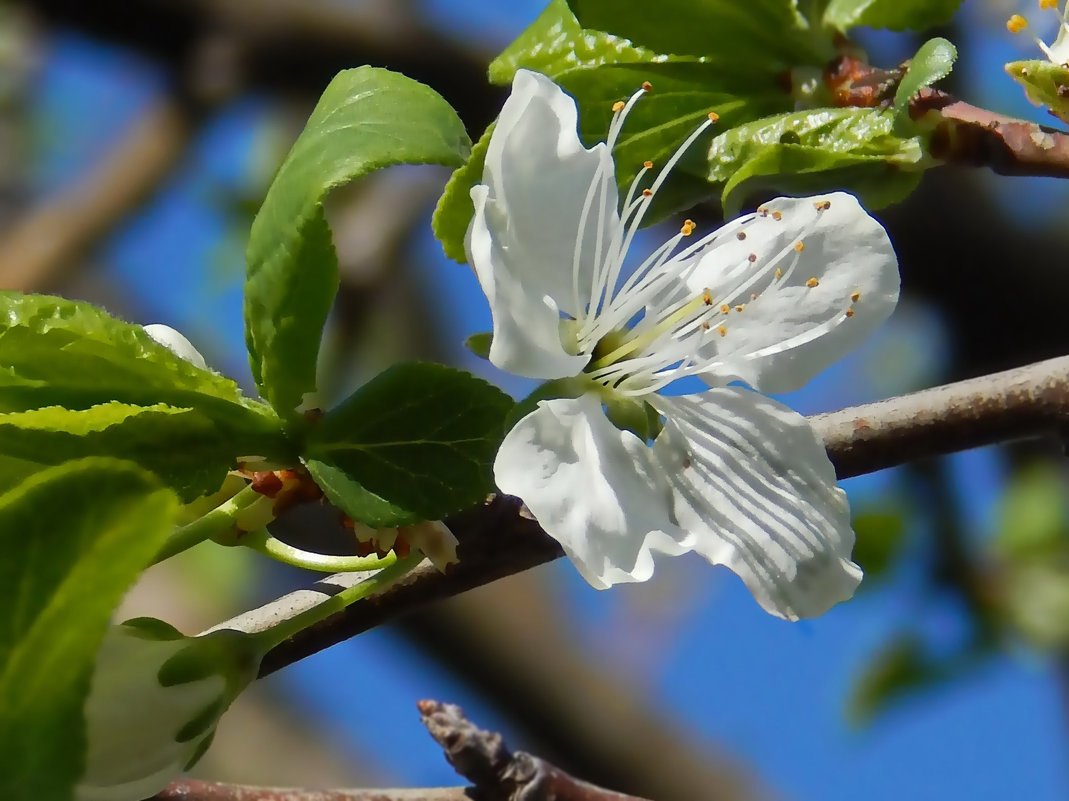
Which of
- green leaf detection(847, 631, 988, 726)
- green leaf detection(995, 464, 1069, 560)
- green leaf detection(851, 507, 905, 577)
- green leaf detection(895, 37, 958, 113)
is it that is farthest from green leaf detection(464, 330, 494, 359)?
green leaf detection(995, 464, 1069, 560)

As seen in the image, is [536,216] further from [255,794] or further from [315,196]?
[255,794]

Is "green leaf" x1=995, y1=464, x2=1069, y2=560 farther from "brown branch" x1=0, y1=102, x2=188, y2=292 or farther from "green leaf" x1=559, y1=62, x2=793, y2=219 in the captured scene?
Answer: "brown branch" x1=0, y1=102, x2=188, y2=292

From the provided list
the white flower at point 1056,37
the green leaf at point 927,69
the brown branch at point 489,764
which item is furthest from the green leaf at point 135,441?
the white flower at point 1056,37

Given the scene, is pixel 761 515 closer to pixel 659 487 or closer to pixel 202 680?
pixel 659 487

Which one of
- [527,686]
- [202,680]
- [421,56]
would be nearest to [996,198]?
[421,56]

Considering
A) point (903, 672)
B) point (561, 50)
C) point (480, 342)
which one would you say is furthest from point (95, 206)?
point (480, 342)
